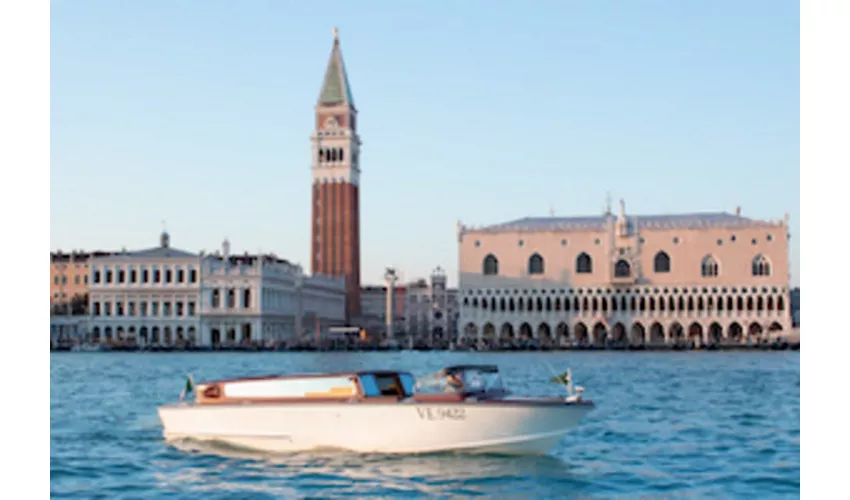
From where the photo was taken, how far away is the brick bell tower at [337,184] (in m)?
94.8

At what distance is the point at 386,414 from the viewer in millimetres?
14078

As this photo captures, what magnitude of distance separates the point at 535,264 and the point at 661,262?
931 centimetres

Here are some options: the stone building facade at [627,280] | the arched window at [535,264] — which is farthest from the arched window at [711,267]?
the arched window at [535,264]

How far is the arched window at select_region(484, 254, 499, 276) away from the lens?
81.9 meters

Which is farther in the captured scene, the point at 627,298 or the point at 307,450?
the point at 627,298

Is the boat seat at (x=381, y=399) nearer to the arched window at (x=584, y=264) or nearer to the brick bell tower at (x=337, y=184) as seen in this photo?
the arched window at (x=584, y=264)

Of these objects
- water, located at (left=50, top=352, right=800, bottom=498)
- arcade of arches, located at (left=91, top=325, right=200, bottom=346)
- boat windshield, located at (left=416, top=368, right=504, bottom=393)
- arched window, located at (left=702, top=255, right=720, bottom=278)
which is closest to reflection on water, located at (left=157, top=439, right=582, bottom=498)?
water, located at (left=50, top=352, right=800, bottom=498)

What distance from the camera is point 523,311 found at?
3216 inches

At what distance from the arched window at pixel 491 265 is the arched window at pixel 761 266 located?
18.8 meters
